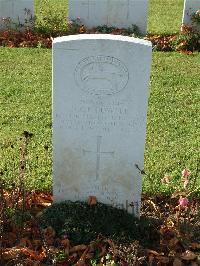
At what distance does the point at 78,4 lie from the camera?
36.7 ft

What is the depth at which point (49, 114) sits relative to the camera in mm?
6938

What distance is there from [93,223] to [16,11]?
7794 mm

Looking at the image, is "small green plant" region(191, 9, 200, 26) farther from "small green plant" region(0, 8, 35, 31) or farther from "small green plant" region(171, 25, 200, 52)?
"small green plant" region(0, 8, 35, 31)

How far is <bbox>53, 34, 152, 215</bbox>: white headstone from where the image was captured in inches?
156

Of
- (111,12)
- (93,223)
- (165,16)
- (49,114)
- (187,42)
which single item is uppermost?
(111,12)

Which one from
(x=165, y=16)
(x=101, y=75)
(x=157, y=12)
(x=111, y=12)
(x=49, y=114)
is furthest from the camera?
(x=157, y=12)

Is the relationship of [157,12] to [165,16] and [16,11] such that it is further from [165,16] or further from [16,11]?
[16,11]

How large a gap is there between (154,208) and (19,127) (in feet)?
8.21

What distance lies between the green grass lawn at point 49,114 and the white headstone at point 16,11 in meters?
1.46

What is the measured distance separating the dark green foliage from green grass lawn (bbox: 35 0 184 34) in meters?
7.36

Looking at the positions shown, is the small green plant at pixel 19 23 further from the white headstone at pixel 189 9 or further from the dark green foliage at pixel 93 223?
the dark green foliage at pixel 93 223

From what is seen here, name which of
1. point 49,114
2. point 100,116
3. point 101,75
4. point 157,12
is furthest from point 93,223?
point 157,12

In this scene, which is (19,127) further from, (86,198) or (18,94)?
(86,198)

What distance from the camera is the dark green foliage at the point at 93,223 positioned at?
162 inches
